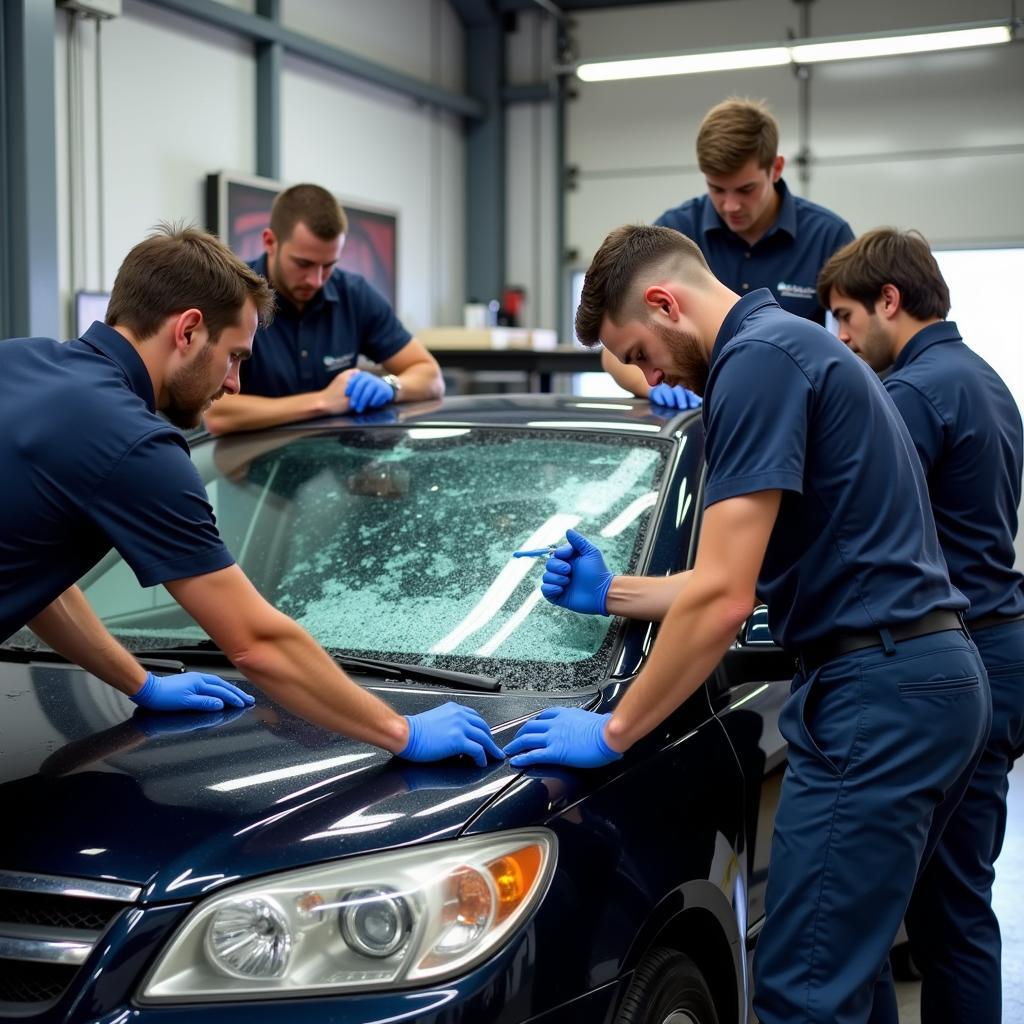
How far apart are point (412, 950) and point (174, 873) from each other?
0.94 ft

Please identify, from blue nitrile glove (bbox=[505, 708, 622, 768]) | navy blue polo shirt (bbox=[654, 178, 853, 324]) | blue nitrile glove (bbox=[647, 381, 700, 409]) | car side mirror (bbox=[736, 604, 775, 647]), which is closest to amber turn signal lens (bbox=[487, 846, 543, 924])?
blue nitrile glove (bbox=[505, 708, 622, 768])

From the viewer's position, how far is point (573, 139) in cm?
1080

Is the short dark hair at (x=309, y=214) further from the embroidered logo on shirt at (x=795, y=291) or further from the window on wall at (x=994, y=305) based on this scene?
the window on wall at (x=994, y=305)

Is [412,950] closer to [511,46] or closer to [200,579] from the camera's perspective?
[200,579]

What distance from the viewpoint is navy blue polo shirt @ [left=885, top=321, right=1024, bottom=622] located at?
2330 mm

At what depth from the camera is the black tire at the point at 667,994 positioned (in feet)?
5.59

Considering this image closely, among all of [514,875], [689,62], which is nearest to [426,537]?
[514,875]

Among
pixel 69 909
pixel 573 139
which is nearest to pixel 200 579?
pixel 69 909

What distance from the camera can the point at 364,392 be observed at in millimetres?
3004

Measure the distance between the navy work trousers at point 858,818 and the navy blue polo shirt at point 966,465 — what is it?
0.51 m

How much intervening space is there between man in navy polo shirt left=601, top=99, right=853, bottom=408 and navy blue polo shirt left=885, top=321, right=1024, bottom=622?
1163mm

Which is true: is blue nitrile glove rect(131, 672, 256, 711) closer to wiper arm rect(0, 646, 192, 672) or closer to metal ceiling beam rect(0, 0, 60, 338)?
wiper arm rect(0, 646, 192, 672)

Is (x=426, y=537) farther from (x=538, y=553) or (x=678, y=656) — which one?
(x=678, y=656)

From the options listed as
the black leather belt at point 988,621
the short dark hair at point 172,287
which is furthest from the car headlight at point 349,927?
the black leather belt at point 988,621
